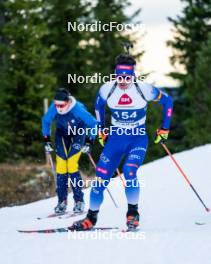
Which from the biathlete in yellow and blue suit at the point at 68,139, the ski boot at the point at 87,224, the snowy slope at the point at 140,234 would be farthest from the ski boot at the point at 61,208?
the ski boot at the point at 87,224

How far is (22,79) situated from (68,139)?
14123 mm

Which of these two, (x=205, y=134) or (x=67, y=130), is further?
(x=205, y=134)

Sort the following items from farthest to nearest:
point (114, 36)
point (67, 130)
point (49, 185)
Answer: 1. point (114, 36)
2. point (49, 185)
3. point (67, 130)

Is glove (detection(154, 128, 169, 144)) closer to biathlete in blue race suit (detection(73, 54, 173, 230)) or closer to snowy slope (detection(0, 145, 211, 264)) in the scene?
biathlete in blue race suit (detection(73, 54, 173, 230))

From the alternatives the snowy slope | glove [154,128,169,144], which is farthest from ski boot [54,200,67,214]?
glove [154,128,169,144]

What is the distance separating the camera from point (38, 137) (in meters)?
24.5

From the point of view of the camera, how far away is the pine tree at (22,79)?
945 inches

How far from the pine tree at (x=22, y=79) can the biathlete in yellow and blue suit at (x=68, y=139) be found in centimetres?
1340

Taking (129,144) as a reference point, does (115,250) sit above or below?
below

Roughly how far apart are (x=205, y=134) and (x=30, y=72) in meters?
9.58

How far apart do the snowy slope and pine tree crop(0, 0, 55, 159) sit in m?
11.1

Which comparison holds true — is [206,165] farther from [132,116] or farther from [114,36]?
[114,36]

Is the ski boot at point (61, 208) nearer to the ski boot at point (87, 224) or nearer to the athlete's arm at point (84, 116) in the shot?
the athlete's arm at point (84, 116)

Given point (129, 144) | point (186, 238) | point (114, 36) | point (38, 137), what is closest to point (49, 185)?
point (38, 137)
